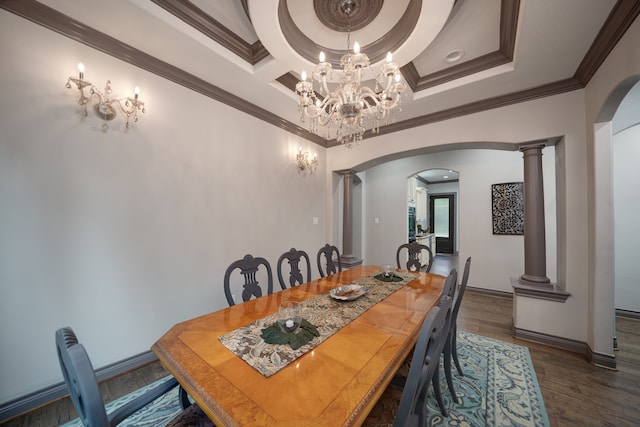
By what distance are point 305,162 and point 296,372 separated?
3.30 m

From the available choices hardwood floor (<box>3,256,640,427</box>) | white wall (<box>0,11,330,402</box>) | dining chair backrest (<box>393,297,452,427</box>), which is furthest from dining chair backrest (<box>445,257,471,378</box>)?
white wall (<box>0,11,330,402</box>)

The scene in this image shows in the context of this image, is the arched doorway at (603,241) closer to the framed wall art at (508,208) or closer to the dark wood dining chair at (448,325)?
the dark wood dining chair at (448,325)

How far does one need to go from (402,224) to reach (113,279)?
490cm

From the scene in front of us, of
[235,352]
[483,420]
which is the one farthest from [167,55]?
[483,420]

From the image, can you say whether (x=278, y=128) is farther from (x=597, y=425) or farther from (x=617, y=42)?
(x=597, y=425)

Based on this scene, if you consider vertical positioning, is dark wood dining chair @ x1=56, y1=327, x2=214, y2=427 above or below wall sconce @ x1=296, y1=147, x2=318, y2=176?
below

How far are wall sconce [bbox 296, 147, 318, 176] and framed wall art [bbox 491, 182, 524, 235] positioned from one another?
3.37 metres

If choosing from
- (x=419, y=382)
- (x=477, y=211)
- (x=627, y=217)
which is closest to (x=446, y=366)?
(x=419, y=382)

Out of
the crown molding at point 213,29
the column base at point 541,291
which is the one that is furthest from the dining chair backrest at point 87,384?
the column base at point 541,291

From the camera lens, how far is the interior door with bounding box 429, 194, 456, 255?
895 centimetres

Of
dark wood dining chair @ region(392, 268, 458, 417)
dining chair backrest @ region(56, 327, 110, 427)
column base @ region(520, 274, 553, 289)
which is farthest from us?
column base @ region(520, 274, 553, 289)

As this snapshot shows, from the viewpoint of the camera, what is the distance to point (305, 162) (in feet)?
12.7

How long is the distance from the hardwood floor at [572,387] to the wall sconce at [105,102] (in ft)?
7.00

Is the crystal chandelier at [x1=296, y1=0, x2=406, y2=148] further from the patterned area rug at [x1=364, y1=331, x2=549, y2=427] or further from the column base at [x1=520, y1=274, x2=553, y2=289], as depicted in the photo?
the column base at [x1=520, y1=274, x2=553, y2=289]
